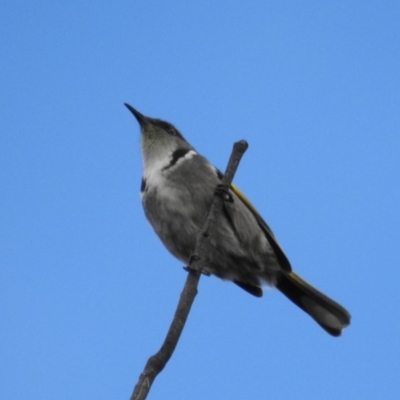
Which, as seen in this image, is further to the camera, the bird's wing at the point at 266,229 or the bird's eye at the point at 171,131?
the bird's eye at the point at 171,131

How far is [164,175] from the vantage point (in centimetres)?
653

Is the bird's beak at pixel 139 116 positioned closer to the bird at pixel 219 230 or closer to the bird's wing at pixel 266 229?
the bird at pixel 219 230

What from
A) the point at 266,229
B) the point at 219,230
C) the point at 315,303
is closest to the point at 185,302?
the point at 219,230

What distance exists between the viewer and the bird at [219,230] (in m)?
A: 6.30

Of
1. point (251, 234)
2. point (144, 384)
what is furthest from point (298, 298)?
point (144, 384)

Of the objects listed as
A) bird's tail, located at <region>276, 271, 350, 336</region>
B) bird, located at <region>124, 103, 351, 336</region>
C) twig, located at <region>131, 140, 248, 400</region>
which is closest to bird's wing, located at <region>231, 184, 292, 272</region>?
bird, located at <region>124, 103, 351, 336</region>

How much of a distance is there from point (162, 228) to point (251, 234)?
740 millimetres

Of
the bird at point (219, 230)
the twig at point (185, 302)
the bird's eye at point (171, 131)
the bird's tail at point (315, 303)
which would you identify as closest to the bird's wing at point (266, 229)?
the bird at point (219, 230)

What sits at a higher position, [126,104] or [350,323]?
[126,104]

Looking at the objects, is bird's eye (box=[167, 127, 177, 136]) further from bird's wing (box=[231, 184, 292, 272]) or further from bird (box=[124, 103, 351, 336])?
bird's wing (box=[231, 184, 292, 272])

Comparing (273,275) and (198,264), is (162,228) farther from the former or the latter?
(198,264)

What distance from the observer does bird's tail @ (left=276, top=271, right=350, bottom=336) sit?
22.3 feet

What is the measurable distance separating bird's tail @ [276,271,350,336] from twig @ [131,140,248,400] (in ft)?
7.47

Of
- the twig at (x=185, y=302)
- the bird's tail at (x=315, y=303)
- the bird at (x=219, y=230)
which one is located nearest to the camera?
the twig at (x=185, y=302)
